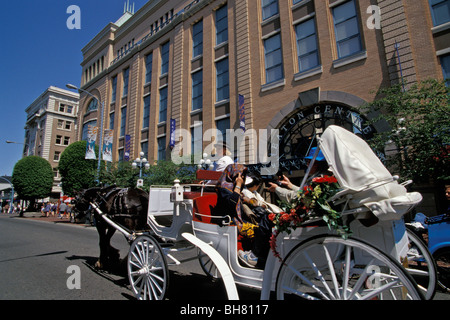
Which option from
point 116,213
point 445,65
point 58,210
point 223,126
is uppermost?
point 445,65

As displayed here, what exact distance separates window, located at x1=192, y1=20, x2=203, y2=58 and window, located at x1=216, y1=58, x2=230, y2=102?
9.45ft

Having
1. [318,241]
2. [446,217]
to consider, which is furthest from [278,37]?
[318,241]

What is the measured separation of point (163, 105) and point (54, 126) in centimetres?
A: 3802

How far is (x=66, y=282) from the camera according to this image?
4555 millimetres

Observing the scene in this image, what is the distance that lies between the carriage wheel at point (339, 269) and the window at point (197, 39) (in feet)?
69.1

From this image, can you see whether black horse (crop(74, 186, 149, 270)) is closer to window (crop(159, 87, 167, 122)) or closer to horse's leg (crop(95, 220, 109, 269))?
horse's leg (crop(95, 220, 109, 269))

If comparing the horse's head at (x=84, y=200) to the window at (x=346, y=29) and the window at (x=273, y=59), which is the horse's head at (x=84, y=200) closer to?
the window at (x=273, y=59)

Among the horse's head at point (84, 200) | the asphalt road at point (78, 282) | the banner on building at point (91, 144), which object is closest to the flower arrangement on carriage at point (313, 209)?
the asphalt road at point (78, 282)

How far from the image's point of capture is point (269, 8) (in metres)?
16.5

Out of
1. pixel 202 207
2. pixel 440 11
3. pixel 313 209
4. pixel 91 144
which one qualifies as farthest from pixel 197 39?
pixel 313 209

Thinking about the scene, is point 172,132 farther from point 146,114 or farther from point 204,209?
point 204,209

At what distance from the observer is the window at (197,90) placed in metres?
20.4

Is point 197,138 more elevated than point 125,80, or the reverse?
point 125,80
